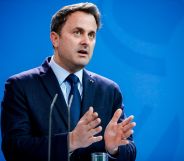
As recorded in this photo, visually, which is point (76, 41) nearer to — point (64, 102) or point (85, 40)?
point (85, 40)

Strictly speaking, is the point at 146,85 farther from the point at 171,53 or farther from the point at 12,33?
the point at 12,33

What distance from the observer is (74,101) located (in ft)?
7.76

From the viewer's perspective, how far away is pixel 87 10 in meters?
2.52

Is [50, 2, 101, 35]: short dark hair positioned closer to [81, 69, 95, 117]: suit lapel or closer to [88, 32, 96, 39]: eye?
[88, 32, 96, 39]: eye

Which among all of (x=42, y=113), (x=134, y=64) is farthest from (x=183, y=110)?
(x=42, y=113)

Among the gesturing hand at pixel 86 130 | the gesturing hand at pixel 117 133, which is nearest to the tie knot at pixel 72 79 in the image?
the gesturing hand at pixel 117 133

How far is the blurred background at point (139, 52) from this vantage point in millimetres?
2898

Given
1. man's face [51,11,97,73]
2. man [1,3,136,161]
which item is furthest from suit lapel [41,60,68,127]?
man's face [51,11,97,73]

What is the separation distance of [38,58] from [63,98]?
2.12 ft

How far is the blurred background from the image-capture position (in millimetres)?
2898

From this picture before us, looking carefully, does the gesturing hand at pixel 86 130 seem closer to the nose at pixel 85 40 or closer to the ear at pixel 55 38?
the nose at pixel 85 40

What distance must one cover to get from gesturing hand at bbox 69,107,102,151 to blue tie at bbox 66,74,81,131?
1.35 ft

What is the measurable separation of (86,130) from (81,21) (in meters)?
0.83

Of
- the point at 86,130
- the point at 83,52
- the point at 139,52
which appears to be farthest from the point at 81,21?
the point at 86,130
